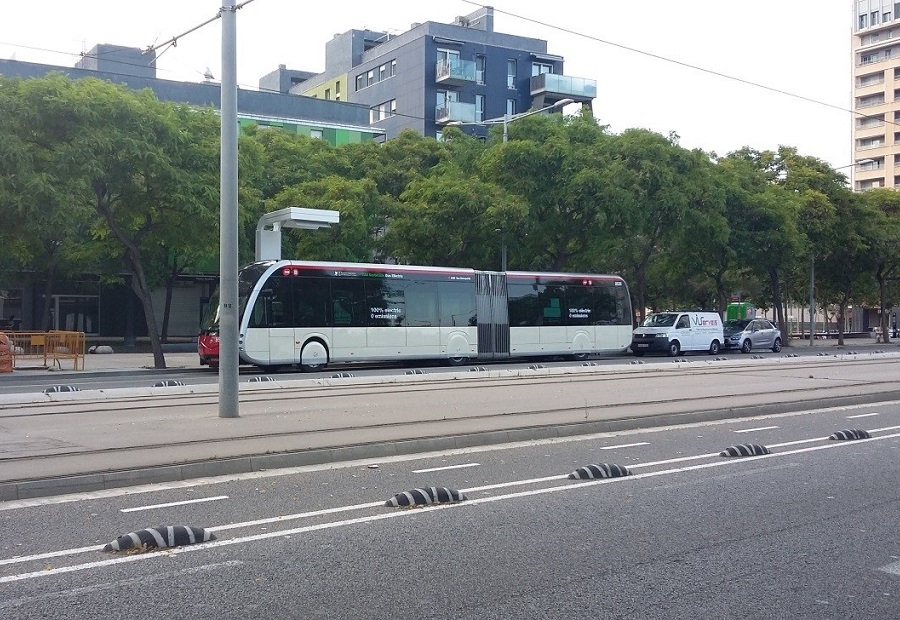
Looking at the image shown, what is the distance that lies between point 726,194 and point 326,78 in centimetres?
4206

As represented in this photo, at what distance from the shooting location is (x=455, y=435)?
12.2 meters

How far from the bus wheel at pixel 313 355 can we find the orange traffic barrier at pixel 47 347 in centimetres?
682

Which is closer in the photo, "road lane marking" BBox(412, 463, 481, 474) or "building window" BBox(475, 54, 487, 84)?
"road lane marking" BBox(412, 463, 481, 474)

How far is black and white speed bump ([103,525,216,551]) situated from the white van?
32411 millimetres

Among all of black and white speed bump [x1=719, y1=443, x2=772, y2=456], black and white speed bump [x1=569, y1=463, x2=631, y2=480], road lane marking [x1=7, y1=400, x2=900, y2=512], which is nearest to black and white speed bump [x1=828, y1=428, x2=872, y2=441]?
road lane marking [x1=7, y1=400, x2=900, y2=512]

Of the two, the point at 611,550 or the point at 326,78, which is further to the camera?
the point at 326,78

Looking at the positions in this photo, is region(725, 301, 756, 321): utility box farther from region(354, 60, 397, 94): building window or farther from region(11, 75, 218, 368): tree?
region(11, 75, 218, 368): tree

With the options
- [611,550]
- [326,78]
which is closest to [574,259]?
[611,550]

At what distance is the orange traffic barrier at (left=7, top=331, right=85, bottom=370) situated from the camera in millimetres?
28156

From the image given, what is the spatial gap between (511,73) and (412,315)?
39808 mm

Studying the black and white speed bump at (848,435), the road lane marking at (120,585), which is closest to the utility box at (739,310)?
the black and white speed bump at (848,435)

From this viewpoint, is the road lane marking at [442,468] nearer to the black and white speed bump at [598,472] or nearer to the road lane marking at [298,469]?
the road lane marking at [298,469]

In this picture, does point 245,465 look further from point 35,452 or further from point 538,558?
point 538,558

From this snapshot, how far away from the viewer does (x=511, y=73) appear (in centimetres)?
6612
